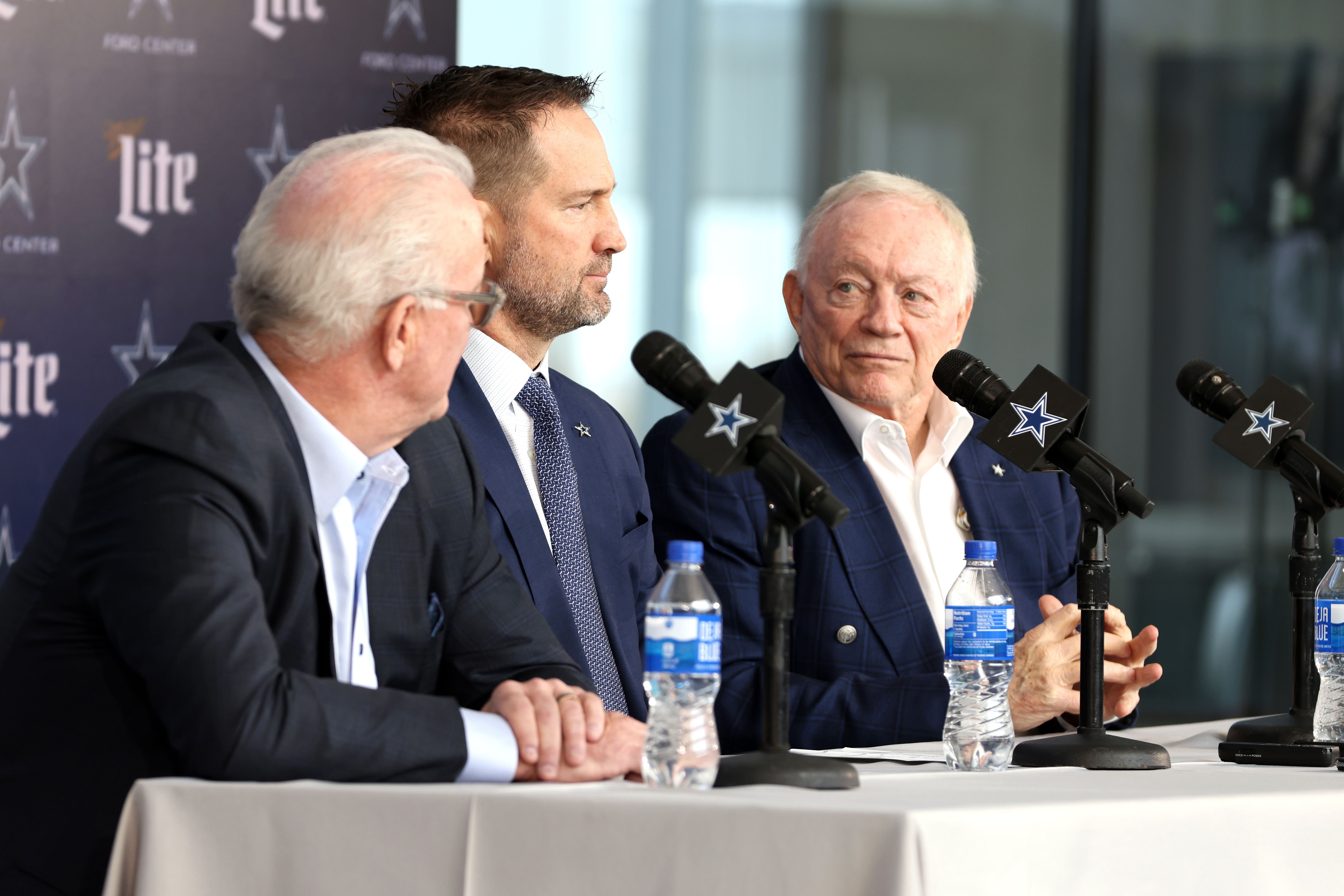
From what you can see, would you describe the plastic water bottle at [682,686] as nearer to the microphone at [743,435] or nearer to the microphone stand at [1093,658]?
the microphone at [743,435]

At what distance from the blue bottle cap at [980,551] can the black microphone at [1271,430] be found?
333 mm

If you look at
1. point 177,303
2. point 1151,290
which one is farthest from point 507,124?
point 1151,290

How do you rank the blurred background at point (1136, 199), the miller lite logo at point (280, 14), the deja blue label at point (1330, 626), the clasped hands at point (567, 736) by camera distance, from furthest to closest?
the blurred background at point (1136, 199) → the miller lite logo at point (280, 14) → the deja blue label at point (1330, 626) → the clasped hands at point (567, 736)

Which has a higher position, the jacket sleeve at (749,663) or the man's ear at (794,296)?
the man's ear at (794,296)

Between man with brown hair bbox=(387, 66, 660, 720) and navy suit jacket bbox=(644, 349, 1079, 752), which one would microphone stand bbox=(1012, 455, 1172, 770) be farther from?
man with brown hair bbox=(387, 66, 660, 720)

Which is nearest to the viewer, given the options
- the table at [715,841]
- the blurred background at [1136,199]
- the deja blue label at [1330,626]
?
the table at [715,841]

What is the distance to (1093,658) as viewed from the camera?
1685 millimetres

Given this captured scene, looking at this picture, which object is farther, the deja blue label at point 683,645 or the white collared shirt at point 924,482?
the white collared shirt at point 924,482

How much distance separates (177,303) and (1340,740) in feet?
7.72

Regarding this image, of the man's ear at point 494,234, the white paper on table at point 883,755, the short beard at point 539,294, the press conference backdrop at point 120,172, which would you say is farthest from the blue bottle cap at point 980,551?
the press conference backdrop at point 120,172

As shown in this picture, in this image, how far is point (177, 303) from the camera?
3.06 meters

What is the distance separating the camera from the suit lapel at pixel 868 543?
235 cm

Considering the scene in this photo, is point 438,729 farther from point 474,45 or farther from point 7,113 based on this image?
point 474,45

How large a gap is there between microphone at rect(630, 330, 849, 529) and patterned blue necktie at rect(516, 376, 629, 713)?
2.45 feet
